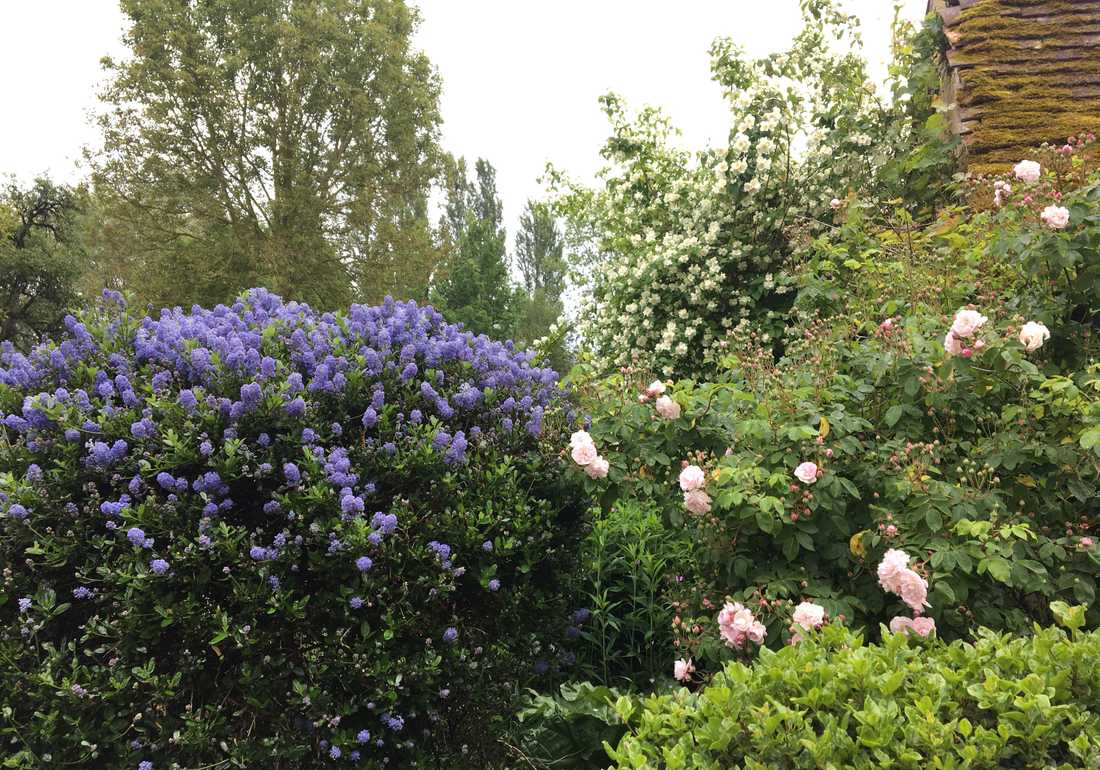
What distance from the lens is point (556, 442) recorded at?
10.5ft

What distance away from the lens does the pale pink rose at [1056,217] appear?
2943mm

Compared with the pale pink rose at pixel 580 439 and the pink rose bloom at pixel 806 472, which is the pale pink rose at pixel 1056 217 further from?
the pale pink rose at pixel 580 439

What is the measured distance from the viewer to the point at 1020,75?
5820mm

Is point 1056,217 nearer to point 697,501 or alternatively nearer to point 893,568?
point 893,568

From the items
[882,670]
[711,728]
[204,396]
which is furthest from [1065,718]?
[204,396]

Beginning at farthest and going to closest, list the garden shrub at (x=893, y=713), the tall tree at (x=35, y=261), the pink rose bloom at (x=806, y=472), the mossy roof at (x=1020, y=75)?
the tall tree at (x=35, y=261) → the mossy roof at (x=1020, y=75) → the pink rose bloom at (x=806, y=472) → the garden shrub at (x=893, y=713)

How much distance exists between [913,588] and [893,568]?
92mm

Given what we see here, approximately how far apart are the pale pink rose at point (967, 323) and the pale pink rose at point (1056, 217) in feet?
1.96

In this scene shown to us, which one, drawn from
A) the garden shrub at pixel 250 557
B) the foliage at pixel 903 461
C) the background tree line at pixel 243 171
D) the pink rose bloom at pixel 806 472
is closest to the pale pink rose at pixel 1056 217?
the foliage at pixel 903 461

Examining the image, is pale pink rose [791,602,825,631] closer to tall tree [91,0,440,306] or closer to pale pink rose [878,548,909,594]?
pale pink rose [878,548,909,594]

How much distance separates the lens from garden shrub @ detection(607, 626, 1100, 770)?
1.55 m

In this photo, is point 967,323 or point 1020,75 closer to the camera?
point 967,323

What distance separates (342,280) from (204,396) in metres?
17.8

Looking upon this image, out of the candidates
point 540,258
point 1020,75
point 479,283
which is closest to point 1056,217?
point 1020,75
